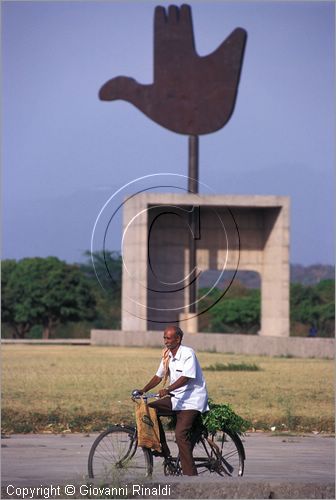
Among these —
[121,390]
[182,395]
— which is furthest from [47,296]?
[182,395]

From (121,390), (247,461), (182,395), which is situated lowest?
(247,461)

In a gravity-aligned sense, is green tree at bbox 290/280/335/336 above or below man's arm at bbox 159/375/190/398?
above

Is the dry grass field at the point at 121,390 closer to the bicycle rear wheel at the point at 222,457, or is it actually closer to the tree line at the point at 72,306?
the bicycle rear wheel at the point at 222,457

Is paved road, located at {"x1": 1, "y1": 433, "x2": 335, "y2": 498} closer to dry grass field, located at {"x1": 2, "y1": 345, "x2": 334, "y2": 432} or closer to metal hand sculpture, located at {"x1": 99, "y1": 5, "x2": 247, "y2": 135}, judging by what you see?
dry grass field, located at {"x1": 2, "y1": 345, "x2": 334, "y2": 432}

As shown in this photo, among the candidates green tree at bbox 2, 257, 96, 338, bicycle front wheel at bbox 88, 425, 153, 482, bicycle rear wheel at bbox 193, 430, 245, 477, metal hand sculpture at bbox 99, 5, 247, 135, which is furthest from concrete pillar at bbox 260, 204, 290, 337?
bicycle front wheel at bbox 88, 425, 153, 482

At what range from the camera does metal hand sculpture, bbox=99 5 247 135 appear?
158 feet

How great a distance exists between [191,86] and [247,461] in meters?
36.3

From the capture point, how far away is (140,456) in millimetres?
10766

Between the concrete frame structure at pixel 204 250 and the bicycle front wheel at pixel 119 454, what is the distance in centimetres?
3982

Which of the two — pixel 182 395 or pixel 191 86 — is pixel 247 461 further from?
pixel 191 86

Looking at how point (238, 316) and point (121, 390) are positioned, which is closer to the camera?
point (121, 390)

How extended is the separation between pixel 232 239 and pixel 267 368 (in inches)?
994

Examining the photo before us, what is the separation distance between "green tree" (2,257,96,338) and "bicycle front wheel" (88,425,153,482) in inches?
2404

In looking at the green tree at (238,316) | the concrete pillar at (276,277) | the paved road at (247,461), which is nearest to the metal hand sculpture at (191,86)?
the concrete pillar at (276,277)
